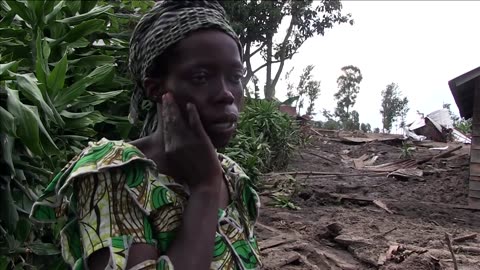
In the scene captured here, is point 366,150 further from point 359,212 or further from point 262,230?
point 262,230

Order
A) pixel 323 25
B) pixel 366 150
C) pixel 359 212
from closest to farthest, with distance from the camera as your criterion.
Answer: pixel 359 212 → pixel 366 150 → pixel 323 25

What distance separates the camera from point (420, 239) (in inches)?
234

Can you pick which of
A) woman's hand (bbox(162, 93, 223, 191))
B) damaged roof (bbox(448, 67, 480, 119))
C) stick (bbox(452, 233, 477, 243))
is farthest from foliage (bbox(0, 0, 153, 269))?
damaged roof (bbox(448, 67, 480, 119))

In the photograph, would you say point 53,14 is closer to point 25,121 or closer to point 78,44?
point 78,44

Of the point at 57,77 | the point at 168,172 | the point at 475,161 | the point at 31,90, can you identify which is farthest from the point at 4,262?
the point at 475,161

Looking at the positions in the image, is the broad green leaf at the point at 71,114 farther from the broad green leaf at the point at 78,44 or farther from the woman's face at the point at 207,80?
the woman's face at the point at 207,80

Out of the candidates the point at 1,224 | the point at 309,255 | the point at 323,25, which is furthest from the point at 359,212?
the point at 323,25

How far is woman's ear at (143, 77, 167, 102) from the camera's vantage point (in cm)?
110

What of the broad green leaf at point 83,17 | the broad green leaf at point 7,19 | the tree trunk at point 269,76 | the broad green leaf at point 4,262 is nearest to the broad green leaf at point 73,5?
the broad green leaf at point 83,17

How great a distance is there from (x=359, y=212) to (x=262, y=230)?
2200mm

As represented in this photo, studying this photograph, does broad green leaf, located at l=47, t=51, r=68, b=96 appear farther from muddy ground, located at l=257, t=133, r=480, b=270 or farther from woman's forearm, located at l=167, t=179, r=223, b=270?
muddy ground, located at l=257, t=133, r=480, b=270

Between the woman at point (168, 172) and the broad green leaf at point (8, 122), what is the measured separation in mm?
517

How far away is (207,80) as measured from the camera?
1050 mm

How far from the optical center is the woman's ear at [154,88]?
110cm
